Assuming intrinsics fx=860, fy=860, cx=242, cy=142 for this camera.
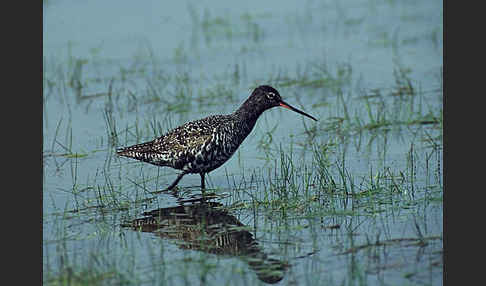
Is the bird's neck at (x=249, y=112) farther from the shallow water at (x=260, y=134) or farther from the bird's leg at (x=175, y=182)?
the bird's leg at (x=175, y=182)

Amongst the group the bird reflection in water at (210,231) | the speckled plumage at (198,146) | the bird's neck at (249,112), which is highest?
the bird's neck at (249,112)

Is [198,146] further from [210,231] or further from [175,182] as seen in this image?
[210,231]

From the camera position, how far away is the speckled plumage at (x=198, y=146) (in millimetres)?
9680

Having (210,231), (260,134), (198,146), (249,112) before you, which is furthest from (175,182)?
(260,134)

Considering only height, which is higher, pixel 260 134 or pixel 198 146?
pixel 260 134

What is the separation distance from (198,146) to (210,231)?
1.78m

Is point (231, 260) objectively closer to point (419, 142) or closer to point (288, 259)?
point (288, 259)

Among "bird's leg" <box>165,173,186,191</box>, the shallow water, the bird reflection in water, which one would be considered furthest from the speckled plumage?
the bird reflection in water

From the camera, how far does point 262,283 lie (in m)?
6.64

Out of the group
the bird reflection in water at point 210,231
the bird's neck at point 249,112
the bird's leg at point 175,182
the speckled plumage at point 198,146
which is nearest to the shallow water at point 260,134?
the bird reflection in water at point 210,231

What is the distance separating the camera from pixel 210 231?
809cm

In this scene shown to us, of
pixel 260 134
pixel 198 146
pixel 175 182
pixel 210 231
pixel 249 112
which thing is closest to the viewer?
pixel 210 231

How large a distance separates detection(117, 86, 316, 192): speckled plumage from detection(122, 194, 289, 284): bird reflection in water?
20.1 inches

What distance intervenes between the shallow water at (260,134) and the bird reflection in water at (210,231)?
0.07 m
